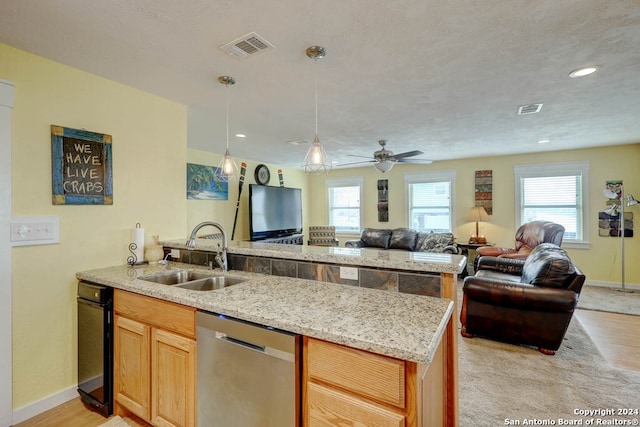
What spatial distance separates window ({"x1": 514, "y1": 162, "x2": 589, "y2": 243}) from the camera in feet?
17.0

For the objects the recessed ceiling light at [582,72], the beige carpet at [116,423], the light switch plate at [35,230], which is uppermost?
the recessed ceiling light at [582,72]

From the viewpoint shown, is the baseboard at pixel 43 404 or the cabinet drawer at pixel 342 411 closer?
the cabinet drawer at pixel 342 411

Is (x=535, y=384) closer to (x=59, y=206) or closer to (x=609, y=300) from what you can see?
(x=609, y=300)

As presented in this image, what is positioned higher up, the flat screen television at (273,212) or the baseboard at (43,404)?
the flat screen television at (273,212)

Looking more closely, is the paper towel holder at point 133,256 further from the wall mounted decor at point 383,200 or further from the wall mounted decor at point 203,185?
the wall mounted decor at point 383,200

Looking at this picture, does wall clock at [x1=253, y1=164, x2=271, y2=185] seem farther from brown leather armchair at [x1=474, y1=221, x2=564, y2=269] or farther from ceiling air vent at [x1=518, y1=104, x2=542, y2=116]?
ceiling air vent at [x1=518, y1=104, x2=542, y2=116]

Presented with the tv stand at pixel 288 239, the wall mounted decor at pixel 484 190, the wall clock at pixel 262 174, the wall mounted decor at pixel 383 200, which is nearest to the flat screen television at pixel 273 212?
the tv stand at pixel 288 239

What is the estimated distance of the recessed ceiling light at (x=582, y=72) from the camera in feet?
7.19

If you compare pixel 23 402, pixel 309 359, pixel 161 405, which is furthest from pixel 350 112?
pixel 23 402

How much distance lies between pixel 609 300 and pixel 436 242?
97.7 inches

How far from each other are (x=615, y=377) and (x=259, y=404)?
289 centimetres

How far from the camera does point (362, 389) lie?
1066 millimetres

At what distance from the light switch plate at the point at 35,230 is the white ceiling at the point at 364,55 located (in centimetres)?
111

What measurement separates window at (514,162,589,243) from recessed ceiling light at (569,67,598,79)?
12.3 ft
